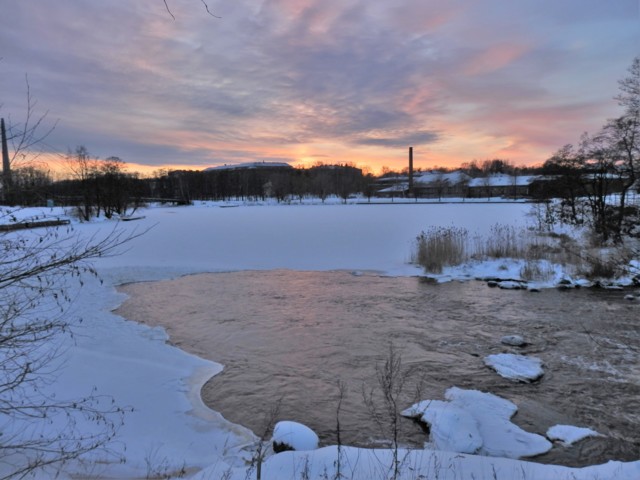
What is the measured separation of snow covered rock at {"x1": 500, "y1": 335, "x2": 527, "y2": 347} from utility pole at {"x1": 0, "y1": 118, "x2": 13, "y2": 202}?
7.71 metres

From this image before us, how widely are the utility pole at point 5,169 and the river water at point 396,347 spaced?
11.7 ft

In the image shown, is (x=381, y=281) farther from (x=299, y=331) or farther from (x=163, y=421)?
(x=163, y=421)

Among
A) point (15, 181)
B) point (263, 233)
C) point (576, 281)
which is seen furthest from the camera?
point (263, 233)

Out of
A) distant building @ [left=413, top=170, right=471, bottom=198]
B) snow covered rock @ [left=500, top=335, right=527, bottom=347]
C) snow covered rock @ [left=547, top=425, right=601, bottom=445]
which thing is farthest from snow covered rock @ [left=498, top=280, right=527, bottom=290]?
distant building @ [left=413, top=170, right=471, bottom=198]

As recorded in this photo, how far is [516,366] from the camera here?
693cm

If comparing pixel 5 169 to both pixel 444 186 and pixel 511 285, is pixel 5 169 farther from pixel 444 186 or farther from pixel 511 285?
pixel 444 186

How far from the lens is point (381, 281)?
1356 cm

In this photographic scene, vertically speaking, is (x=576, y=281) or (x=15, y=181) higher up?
(x=15, y=181)

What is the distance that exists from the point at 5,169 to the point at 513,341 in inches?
310

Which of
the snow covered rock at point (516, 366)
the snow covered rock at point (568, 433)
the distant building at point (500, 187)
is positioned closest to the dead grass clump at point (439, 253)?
the snow covered rock at point (516, 366)

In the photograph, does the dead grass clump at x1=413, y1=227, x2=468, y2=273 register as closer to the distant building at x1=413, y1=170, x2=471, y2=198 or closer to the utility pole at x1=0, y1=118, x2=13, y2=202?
the utility pole at x1=0, y1=118, x2=13, y2=202

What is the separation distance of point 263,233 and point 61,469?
22.6m

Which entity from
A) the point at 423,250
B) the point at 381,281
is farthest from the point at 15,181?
the point at 423,250

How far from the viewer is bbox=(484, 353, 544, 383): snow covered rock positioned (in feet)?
21.6
